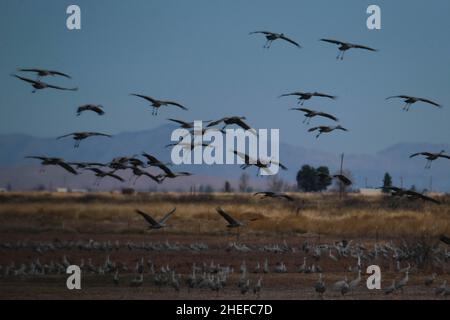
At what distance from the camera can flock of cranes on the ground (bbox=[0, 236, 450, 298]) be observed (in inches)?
1156

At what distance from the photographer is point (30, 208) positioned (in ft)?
205

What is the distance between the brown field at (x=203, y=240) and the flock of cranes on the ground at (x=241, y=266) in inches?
3.9

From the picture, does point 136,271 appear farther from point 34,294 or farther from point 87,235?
point 87,235

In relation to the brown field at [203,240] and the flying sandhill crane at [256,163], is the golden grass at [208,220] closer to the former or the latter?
the brown field at [203,240]

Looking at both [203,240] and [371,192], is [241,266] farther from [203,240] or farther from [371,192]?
[371,192]

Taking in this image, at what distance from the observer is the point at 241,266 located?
114 ft

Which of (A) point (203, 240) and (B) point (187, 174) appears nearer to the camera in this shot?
(B) point (187, 174)

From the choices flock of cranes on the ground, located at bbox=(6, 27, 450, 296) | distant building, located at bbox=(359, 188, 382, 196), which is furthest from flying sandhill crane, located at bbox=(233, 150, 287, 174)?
distant building, located at bbox=(359, 188, 382, 196)

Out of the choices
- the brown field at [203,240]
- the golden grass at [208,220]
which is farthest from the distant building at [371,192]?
the golden grass at [208,220]

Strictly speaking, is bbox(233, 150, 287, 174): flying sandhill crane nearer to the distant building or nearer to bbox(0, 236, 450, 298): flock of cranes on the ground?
bbox(0, 236, 450, 298): flock of cranes on the ground

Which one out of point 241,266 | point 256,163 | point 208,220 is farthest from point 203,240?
point 256,163

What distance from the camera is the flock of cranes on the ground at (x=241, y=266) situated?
29.4 m

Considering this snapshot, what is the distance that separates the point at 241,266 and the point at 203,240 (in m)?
14.8

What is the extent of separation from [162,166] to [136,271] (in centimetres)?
528
